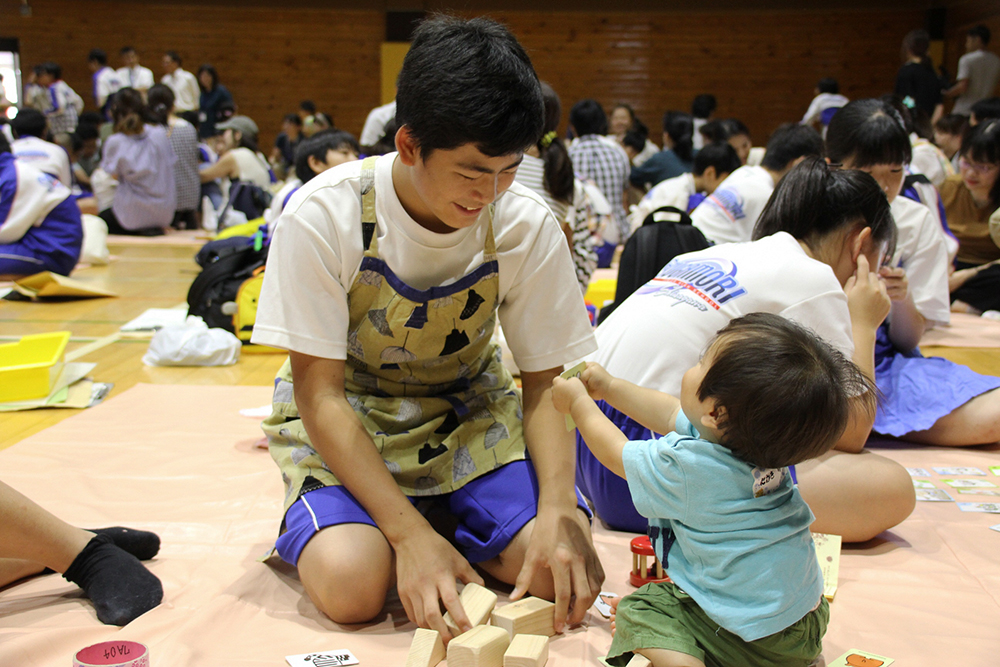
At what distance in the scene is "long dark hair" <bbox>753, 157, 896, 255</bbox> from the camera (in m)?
1.97

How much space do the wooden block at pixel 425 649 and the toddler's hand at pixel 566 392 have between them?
1.56 ft

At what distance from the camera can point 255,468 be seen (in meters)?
2.49

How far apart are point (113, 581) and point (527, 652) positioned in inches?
33.8

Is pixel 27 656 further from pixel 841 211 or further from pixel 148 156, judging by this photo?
pixel 148 156

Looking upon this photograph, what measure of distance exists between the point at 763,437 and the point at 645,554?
57 cm

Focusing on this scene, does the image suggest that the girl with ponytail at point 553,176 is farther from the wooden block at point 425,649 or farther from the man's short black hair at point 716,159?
the wooden block at point 425,649

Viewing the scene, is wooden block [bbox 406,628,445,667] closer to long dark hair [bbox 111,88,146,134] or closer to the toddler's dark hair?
the toddler's dark hair

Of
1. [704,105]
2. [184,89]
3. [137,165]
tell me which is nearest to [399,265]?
[137,165]

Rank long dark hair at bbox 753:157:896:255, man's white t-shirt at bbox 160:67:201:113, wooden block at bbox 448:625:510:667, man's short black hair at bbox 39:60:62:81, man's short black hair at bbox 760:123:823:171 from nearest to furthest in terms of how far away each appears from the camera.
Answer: wooden block at bbox 448:625:510:667, long dark hair at bbox 753:157:896:255, man's short black hair at bbox 760:123:823:171, man's short black hair at bbox 39:60:62:81, man's white t-shirt at bbox 160:67:201:113

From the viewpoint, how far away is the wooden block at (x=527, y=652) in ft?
4.53

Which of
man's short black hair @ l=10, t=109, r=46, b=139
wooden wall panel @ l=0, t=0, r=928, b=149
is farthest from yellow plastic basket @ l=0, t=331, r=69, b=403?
wooden wall panel @ l=0, t=0, r=928, b=149

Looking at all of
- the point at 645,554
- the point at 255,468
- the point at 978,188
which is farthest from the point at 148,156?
the point at 645,554

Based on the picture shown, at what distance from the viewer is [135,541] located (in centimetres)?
183

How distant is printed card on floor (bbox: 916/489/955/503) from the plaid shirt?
14.8 feet
